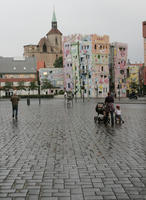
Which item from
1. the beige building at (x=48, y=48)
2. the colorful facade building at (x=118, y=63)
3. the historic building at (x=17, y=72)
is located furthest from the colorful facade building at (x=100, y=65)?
the beige building at (x=48, y=48)

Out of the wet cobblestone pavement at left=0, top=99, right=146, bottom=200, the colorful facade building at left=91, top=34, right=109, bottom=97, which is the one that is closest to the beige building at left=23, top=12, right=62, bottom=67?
the colorful facade building at left=91, top=34, right=109, bottom=97

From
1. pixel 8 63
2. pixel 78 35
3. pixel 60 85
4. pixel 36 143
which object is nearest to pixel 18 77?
pixel 8 63

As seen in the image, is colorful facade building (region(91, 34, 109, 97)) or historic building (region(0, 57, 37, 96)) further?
historic building (region(0, 57, 37, 96))

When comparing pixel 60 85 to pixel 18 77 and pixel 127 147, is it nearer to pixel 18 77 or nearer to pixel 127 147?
pixel 18 77

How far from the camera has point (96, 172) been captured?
6.22 metres

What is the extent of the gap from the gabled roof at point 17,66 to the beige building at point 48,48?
4315 centimetres

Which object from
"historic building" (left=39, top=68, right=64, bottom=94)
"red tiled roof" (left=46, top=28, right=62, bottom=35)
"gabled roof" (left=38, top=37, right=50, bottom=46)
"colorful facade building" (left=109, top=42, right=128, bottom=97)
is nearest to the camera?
"colorful facade building" (left=109, top=42, right=128, bottom=97)

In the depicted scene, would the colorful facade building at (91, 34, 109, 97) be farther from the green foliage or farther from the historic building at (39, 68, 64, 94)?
the green foliage

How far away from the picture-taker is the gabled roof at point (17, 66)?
4198 inches

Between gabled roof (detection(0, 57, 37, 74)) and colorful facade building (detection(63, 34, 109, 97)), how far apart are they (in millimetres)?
19896

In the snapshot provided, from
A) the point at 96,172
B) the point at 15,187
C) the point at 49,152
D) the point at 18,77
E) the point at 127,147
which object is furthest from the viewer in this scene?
the point at 18,77

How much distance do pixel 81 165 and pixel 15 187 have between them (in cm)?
193

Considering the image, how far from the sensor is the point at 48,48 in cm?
15600

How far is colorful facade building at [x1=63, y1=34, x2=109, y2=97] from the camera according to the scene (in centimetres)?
8750
